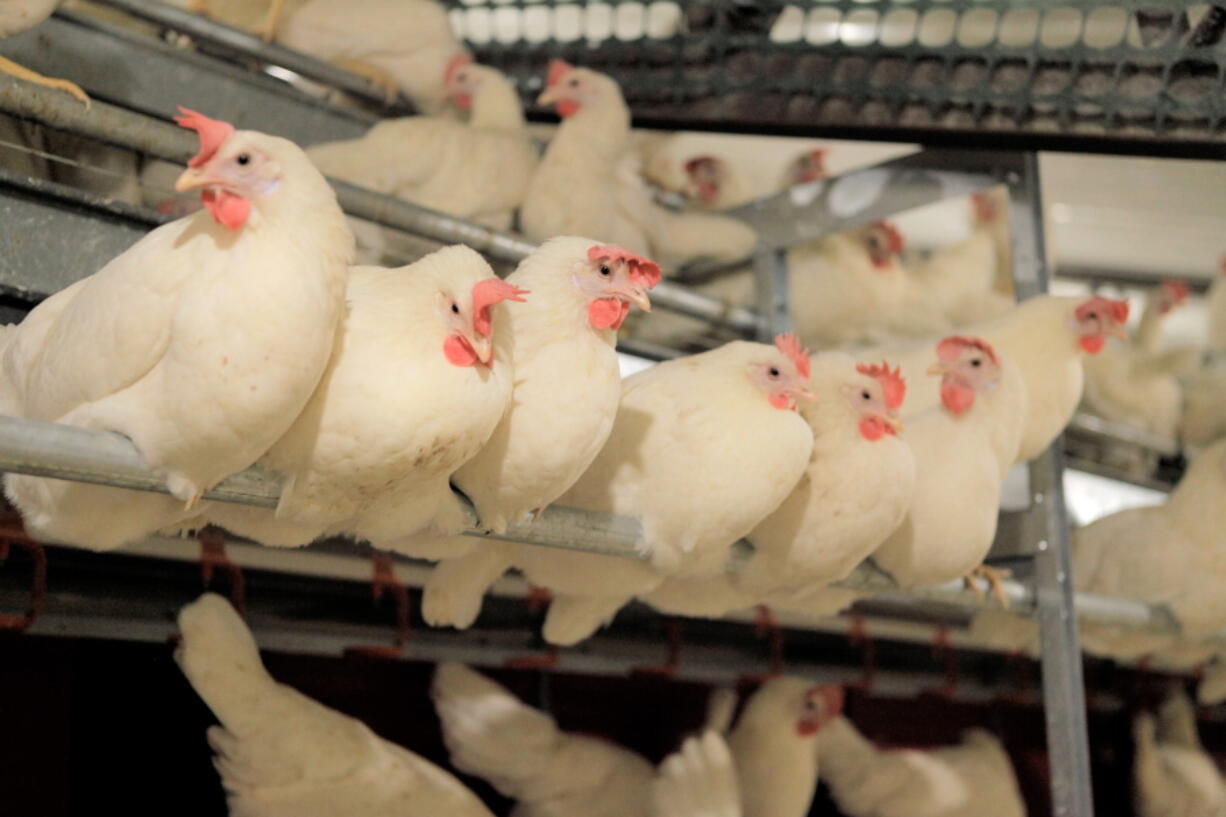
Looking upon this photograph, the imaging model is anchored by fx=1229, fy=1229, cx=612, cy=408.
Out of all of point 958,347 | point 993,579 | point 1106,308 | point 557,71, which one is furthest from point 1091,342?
point 557,71

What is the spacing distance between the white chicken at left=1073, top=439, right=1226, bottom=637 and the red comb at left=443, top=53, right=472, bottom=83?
5.16ft

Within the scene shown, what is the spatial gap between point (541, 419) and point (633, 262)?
21 centimetres

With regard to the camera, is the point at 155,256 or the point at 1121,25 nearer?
the point at 155,256

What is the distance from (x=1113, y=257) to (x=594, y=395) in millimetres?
3090

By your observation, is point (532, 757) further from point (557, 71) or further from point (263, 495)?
point (557, 71)

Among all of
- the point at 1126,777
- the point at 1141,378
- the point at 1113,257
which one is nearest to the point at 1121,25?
the point at 1141,378

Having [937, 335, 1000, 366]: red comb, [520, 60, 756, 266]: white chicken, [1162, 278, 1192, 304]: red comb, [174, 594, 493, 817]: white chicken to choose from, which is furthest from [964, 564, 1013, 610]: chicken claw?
[1162, 278, 1192, 304]: red comb

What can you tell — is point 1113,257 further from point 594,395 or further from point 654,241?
point 594,395

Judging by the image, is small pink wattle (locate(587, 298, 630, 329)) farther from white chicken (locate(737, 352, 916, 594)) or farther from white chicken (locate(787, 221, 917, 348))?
white chicken (locate(787, 221, 917, 348))

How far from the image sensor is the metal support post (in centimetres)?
202

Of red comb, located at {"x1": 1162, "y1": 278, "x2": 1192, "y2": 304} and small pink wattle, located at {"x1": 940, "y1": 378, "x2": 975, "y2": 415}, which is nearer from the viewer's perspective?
small pink wattle, located at {"x1": 940, "y1": 378, "x2": 975, "y2": 415}

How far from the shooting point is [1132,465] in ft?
10.6

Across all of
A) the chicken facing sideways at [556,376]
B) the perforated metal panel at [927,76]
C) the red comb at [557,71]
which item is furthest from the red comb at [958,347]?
the red comb at [557,71]

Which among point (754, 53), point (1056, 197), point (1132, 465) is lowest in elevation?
point (1132, 465)
